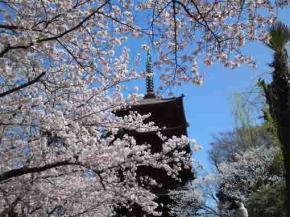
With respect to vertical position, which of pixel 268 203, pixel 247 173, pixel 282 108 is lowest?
pixel 268 203

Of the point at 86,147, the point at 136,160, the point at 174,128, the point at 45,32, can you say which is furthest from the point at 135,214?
the point at 45,32

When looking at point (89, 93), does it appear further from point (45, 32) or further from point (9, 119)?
point (45, 32)

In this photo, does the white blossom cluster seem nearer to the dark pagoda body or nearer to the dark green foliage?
the dark pagoda body

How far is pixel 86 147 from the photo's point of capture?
743 centimetres

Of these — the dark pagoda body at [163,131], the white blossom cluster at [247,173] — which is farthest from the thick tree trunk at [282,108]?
the dark pagoda body at [163,131]

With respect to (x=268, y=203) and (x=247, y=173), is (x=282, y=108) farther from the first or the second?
(x=247, y=173)

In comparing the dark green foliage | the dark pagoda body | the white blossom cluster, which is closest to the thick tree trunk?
the dark green foliage

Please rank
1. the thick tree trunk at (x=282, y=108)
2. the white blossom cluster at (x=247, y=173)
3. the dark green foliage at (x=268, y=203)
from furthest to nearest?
the white blossom cluster at (x=247, y=173) < the dark green foliage at (x=268, y=203) < the thick tree trunk at (x=282, y=108)

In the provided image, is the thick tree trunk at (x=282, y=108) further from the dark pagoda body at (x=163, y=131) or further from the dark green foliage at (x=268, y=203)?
the dark pagoda body at (x=163, y=131)

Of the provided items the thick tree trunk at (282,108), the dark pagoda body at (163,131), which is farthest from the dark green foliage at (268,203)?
the dark pagoda body at (163,131)

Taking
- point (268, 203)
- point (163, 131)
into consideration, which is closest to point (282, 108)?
point (268, 203)

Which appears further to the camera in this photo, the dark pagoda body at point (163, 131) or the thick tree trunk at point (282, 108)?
the dark pagoda body at point (163, 131)

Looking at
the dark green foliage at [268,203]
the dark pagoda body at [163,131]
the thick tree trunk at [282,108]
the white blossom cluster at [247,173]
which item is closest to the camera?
the thick tree trunk at [282,108]

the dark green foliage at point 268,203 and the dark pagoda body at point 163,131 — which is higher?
the dark pagoda body at point 163,131
